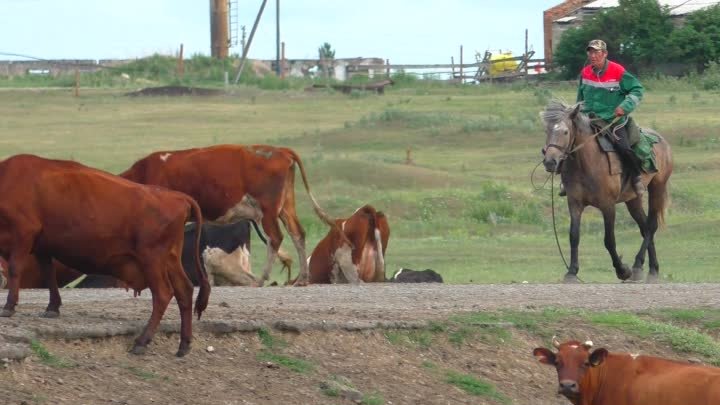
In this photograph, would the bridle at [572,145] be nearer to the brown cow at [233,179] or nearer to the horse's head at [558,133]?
the horse's head at [558,133]

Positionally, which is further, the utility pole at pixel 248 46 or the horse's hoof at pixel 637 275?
the utility pole at pixel 248 46

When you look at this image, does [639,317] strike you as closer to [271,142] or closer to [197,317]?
[197,317]

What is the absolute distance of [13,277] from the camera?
38.9 feet

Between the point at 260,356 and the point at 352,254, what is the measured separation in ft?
25.6

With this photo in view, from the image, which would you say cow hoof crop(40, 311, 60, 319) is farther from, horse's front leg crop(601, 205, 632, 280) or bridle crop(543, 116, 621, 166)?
horse's front leg crop(601, 205, 632, 280)

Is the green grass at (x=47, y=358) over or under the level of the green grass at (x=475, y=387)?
over

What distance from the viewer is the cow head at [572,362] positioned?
36.4ft

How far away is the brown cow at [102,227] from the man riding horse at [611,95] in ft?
28.5

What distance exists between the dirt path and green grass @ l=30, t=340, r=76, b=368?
2 centimetres

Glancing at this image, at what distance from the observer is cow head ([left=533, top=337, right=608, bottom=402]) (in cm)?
1109

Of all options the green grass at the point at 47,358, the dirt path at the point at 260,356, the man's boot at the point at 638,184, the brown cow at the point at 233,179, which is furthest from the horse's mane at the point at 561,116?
the green grass at the point at 47,358

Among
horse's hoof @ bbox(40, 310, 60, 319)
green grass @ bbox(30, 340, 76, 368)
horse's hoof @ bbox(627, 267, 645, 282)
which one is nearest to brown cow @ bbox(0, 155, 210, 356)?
horse's hoof @ bbox(40, 310, 60, 319)

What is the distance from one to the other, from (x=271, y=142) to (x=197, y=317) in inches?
1352

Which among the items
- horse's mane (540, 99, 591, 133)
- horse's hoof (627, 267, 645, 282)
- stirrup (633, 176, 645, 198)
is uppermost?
horse's mane (540, 99, 591, 133)
